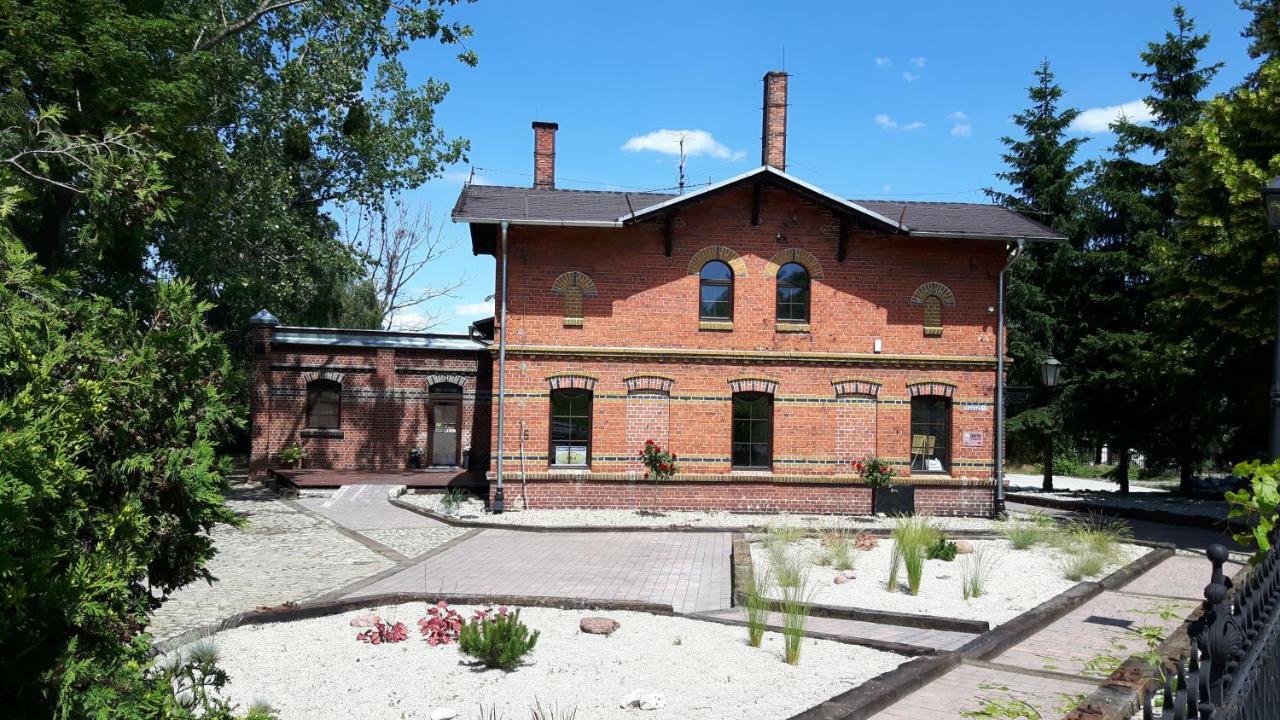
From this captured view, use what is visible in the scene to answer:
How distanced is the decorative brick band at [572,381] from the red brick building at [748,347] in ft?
0.07

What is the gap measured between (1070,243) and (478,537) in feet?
73.3

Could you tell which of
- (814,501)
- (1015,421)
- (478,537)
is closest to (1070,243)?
(1015,421)

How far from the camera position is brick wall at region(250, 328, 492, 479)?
23.0 metres

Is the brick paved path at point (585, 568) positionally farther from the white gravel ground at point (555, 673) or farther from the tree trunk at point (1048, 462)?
the tree trunk at point (1048, 462)

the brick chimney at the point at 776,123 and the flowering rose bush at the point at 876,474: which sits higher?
the brick chimney at the point at 776,123

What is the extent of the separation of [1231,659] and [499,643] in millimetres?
4939

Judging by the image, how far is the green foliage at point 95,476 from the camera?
11.5 ft

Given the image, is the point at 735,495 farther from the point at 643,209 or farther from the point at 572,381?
the point at 643,209

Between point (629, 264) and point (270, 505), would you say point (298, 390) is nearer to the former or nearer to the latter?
point (270, 505)

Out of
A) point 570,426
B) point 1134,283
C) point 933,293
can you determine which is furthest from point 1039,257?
point 570,426

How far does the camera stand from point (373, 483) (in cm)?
2134

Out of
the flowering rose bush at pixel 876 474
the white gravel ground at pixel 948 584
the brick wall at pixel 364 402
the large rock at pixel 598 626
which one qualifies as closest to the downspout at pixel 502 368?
the brick wall at pixel 364 402

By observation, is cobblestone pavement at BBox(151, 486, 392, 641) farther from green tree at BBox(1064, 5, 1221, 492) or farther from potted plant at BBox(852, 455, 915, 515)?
green tree at BBox(1064, 5, 1221, 492)

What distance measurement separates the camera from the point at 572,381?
18.6 meters
